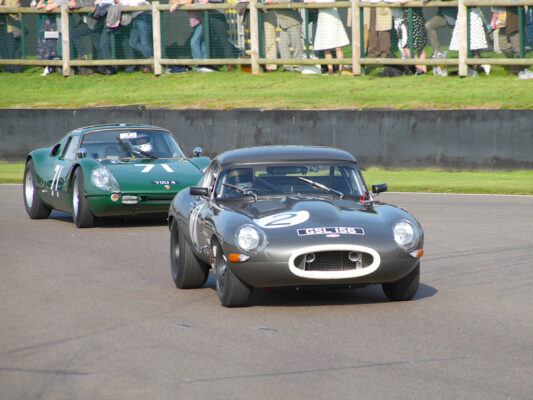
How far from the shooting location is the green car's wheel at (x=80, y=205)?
40.4 ft

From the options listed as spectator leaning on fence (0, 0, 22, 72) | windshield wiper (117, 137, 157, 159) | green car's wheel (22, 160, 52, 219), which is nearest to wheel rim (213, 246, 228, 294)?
windshield wiper (117, 137, 157, 159)

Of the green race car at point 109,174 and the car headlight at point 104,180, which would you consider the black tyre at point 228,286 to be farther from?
the car headlight at point 104,180

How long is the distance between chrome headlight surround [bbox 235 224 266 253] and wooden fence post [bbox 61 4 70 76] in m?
20.6

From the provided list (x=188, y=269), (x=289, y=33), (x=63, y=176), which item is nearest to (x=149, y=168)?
(x=63, y=176)

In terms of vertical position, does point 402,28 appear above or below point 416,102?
above

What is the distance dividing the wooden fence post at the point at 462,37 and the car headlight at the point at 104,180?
12014mm

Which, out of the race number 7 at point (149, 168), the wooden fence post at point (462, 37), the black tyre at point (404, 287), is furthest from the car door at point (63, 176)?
the wooden fence post at point (462, 37)

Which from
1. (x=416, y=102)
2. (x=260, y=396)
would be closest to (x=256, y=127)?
(x=416, y=102)

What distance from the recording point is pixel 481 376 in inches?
200

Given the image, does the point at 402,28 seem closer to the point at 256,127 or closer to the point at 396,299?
the point at 256,127

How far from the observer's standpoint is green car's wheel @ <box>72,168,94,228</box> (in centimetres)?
1233

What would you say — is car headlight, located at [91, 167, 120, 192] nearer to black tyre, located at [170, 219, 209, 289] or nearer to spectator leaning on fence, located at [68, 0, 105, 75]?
black tyre, located at [170, 219, 209, 289]

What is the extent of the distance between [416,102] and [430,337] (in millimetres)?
14927

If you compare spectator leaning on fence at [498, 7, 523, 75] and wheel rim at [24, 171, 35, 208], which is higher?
spectator leaning on fence at [498, 7, 523, 75]
